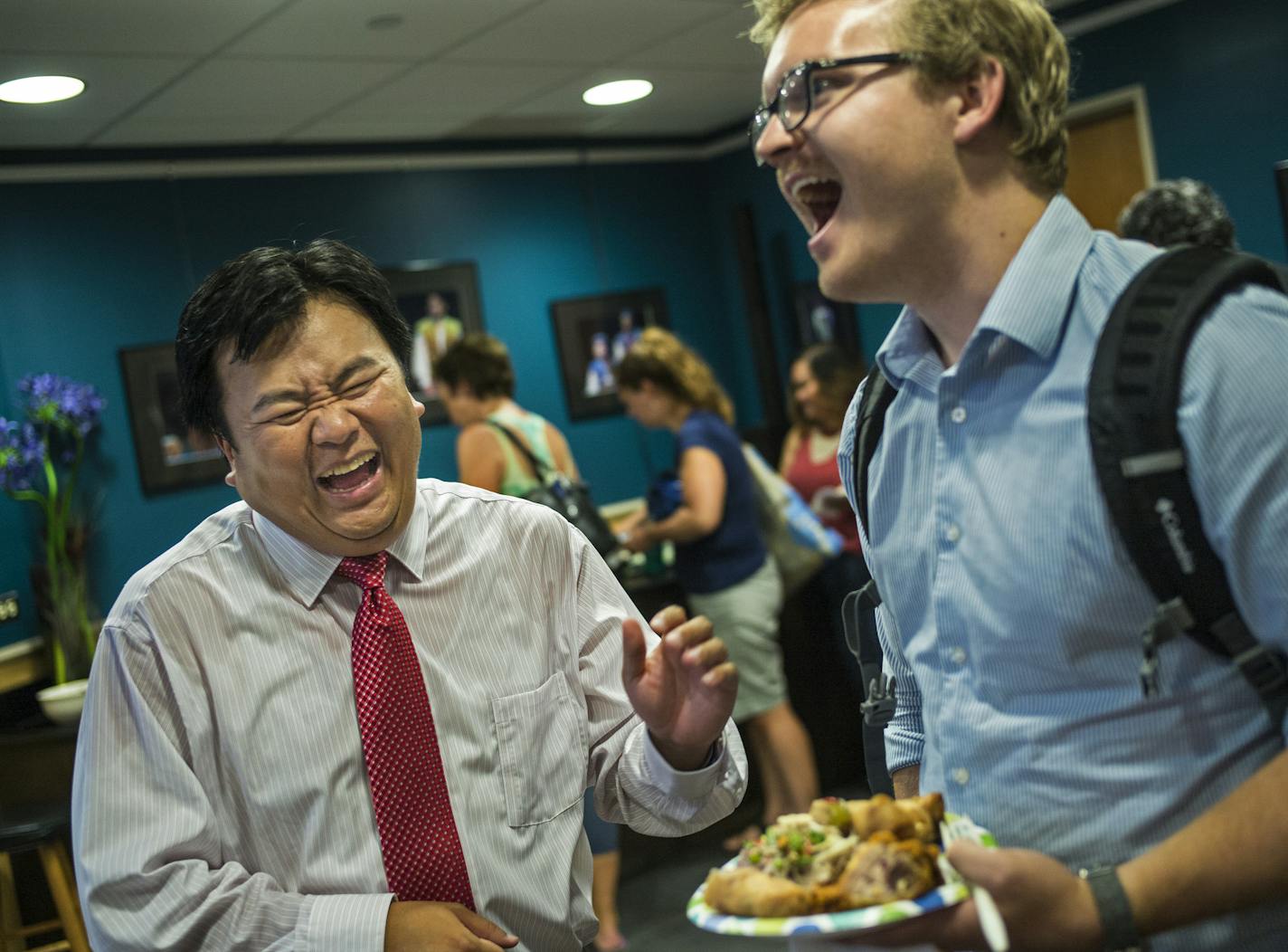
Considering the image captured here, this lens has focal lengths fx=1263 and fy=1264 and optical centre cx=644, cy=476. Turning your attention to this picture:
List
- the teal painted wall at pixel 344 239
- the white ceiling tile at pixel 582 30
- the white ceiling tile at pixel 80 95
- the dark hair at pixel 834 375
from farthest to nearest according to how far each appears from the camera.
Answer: the teal painted wall at pixel 344 239 < the dark hair at pixel 834 375 < the white ceiling tile at pixel 582 30 < the white ceiling tile at pixel 80 95

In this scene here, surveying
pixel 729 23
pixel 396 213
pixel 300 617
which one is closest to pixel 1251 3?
pixel 729 23

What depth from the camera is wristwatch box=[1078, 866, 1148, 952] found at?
102 centimetres

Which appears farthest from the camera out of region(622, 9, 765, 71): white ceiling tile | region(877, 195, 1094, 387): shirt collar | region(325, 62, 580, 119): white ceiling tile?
region(325, 62, 580, 119): white ceiling tile

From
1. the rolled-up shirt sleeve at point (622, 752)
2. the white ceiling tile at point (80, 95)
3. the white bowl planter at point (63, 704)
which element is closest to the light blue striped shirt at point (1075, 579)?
the rolled-up shirt sleeve at point (622, 752)

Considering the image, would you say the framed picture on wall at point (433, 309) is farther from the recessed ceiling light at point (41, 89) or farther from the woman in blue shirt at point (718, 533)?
the woman in blue shirt at point (718, 533)

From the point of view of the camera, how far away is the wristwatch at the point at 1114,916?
1019mm

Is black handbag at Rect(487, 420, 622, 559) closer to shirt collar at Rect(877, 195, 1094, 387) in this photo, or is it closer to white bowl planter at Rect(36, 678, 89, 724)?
white bowl planter at Rect(36, 678, 89, 724)

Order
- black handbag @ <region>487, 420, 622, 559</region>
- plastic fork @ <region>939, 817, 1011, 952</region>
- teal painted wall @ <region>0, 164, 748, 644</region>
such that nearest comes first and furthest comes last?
1. plastic fork @ <region>939, 817, 1011, 952</region>
2. black handbag @ <region>487, 420, 622, 559</region>
3. teal painted wall @ <region>0, 164, 748, 644</region>

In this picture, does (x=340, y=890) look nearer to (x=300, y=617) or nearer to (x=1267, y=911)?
(x=300, y=617)

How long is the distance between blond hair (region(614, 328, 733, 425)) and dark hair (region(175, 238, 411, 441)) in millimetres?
2594

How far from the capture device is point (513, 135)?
6.55 meters

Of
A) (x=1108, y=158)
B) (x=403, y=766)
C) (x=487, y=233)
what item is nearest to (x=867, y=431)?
(x=403, y=766)

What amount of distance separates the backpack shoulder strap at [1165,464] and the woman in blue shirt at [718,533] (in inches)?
122

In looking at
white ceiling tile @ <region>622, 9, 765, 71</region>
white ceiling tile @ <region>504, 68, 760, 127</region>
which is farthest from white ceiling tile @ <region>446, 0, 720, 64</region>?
white ceiling tile @ <region>504, 68, 760, 127</region>
